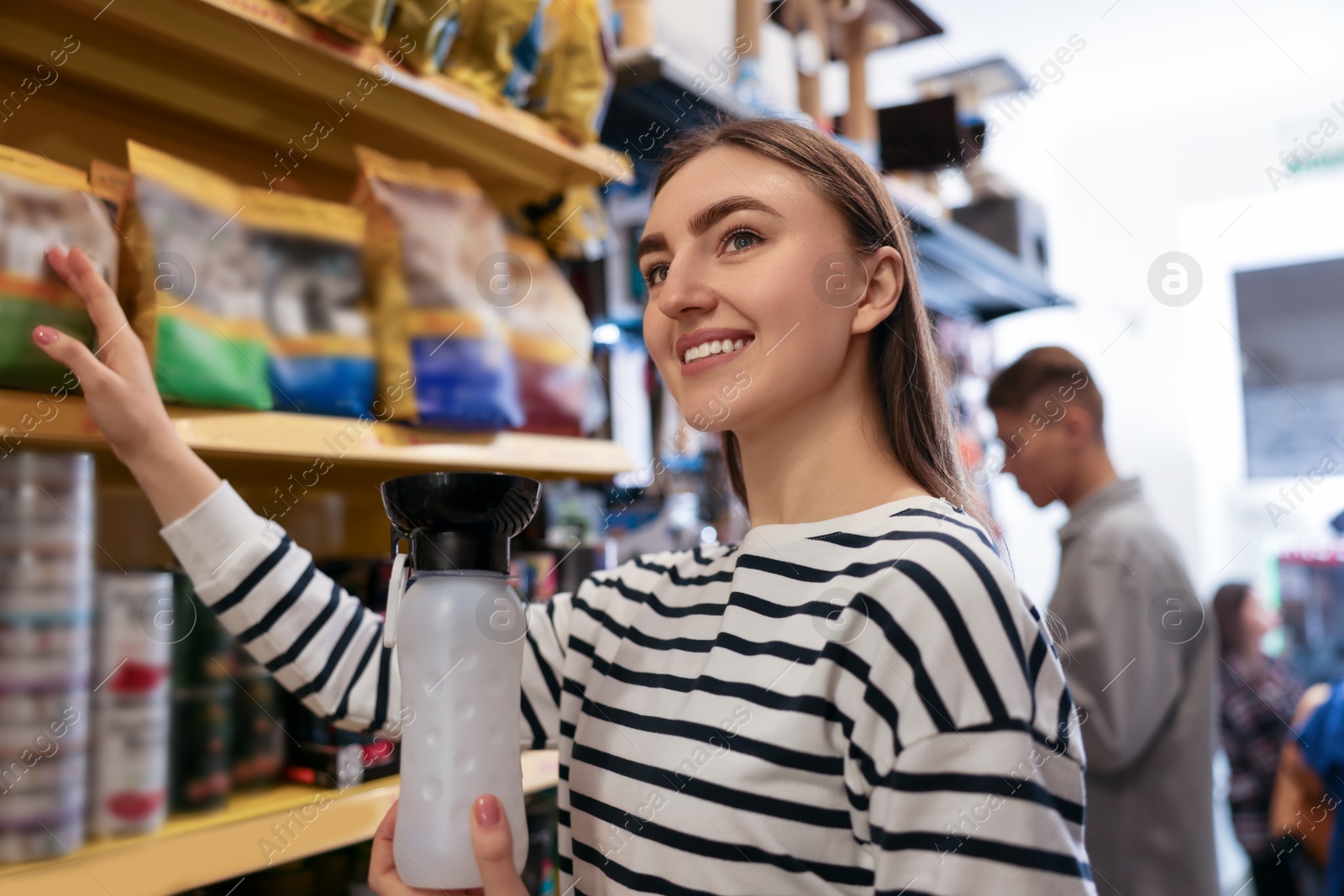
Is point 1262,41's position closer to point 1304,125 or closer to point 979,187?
point 1304,125

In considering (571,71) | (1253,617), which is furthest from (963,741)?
(1253,617)

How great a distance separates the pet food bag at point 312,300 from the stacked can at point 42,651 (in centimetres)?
27

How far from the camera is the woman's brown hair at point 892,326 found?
1002mm

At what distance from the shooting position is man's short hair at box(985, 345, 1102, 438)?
6.75 feet

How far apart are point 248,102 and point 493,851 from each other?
42.1 inches

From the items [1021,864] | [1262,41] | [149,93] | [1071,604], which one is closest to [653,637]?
A: [1021,864]

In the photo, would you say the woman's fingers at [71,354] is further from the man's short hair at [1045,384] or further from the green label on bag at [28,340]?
the man's short hair at [1045,384]

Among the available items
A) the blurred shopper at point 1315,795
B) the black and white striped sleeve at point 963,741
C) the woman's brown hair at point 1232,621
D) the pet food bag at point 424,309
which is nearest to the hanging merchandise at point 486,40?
the pet food bag at point 424,309

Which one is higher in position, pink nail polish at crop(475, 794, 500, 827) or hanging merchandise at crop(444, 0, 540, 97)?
hanging merchandise at crop(444, 0, 540, 97)

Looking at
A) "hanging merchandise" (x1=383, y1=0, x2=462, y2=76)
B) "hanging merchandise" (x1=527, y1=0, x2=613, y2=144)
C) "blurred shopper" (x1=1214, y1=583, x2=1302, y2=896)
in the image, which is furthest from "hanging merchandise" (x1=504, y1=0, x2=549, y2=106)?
"blurred shopper" (x1=1214, y1=583, x2=1302, y2=896)

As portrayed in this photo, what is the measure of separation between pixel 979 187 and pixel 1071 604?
5.63 feet

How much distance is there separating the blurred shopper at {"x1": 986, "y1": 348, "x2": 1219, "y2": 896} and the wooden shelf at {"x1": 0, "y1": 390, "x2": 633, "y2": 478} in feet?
3.54

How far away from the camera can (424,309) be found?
128 cm

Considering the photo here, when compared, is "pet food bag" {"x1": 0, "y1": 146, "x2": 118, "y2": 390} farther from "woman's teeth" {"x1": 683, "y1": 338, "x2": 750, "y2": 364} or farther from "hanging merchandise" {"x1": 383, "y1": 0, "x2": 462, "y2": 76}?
"woman's teeth" {"x1": 683, "y1": 338, "x2": 750, "y2": 364}
